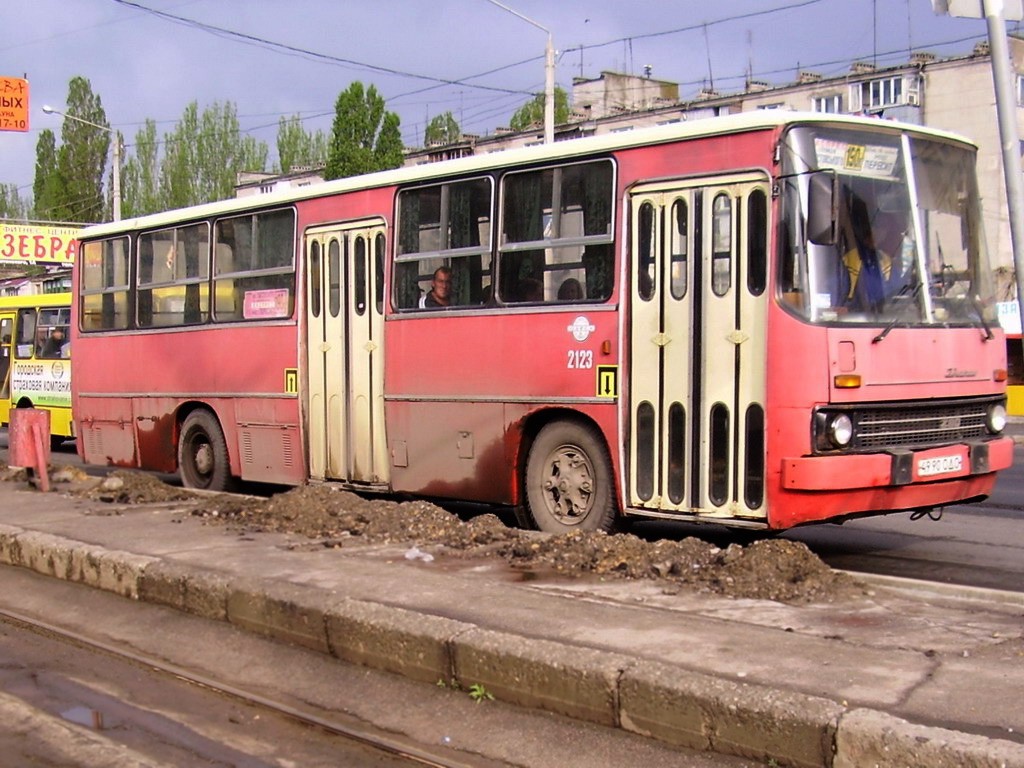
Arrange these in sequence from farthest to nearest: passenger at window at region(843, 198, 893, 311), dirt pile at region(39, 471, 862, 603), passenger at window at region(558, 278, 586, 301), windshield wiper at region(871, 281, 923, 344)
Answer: passenger at window at region(558, 278, 586, 301), passenger at window at region(843, 198, 893, 311), windshield wiper at region(871, 281, 923, 344), dirt pile at region(39, 471, 862, 603)

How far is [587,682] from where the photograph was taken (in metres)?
5.69

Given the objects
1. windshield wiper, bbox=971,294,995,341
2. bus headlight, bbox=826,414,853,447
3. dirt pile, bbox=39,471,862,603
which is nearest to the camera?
dirt pile, bbox=39,471,862,603

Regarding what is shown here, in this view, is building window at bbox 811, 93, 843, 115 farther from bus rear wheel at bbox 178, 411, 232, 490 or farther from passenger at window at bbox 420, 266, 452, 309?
passenger at window at bbox 420, 266, 452, 309

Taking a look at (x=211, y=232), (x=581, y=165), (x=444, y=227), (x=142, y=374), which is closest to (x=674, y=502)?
(x=581, y=165)

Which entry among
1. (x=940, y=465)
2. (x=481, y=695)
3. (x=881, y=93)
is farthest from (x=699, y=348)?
(x=881, y=93)

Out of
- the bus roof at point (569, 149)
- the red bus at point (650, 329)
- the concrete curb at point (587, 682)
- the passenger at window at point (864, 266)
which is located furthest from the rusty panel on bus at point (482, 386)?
the concrete curb at point (587, 682)

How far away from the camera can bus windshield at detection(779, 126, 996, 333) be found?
27.4ft

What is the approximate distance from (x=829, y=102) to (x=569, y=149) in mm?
53948

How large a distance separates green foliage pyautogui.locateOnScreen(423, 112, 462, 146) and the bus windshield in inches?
2761

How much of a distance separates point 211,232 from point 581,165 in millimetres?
5550

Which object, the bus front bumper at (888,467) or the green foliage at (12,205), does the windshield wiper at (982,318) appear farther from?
the green foliage at (12,205)

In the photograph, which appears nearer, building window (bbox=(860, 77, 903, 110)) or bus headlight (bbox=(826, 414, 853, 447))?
bus headlight (bbox=(826, 414, 853, 447))

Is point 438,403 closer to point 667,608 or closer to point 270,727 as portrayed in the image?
point 667,608

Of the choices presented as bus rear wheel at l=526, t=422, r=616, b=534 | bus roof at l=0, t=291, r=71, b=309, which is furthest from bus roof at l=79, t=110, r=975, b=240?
bus roof at l=0, t=291, r=71, b=309
